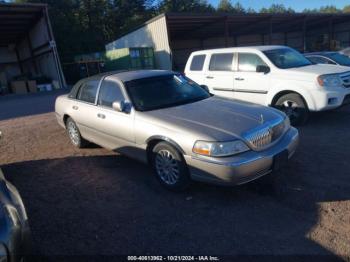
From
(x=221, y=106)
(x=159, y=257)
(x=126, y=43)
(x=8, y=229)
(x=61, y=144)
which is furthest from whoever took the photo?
(x=126, y=43)

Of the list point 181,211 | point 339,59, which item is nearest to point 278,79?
point 181,211

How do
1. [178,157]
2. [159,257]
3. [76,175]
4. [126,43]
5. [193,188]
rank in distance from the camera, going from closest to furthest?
[159,257], [178,157], [193,188], [76,175], [126,43]

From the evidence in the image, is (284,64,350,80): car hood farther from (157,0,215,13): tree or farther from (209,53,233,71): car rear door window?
(157,0,215,13): tree

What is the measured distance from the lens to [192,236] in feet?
10.6

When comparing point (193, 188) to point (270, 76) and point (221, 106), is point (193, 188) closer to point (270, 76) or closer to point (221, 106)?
point (221, 106)

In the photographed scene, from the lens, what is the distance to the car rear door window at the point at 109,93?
4.88 metres

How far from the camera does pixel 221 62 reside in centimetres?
802

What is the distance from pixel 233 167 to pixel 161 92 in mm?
1936

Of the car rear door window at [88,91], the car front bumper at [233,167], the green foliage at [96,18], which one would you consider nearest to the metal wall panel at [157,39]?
the green foliage at [96,18]

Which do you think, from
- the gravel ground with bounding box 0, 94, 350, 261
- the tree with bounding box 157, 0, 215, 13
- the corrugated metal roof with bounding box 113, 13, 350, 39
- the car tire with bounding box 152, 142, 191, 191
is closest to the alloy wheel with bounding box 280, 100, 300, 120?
the gravel ground with bounding box 0, 94, 350, 261

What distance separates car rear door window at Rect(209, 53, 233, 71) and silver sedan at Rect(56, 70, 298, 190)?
110 inches

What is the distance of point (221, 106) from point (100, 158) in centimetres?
252

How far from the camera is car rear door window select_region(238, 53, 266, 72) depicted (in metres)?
7.37

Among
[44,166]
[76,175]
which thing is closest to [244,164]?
[76,175]
